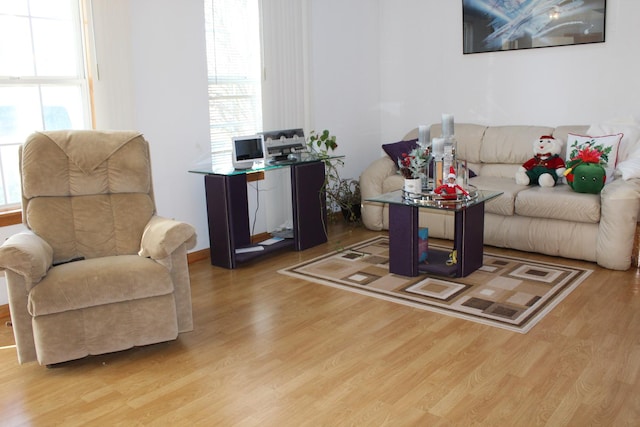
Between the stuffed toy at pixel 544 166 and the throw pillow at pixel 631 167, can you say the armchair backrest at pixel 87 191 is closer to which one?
the stuffed toy at pixel 544 166

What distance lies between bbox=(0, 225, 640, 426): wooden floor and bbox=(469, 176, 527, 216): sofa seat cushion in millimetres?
1003

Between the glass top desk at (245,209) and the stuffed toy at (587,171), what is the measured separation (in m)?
1.90

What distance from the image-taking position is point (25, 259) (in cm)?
270

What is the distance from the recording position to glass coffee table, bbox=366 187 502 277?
3.88 meters

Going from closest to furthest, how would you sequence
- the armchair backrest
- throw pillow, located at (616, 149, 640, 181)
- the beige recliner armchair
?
the beige recliner armchair < the armchair backrest < throw pillow, located at (616, 149, 640, 181)

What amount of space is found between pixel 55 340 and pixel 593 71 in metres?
4.50

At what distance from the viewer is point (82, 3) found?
3.81 metres

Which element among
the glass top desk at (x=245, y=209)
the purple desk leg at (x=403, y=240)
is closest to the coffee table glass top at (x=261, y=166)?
the glass top desk at (x=245, y=209)

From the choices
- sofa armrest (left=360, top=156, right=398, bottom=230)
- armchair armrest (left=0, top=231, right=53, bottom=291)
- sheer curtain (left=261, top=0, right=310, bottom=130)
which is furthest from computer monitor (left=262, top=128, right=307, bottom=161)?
armchair armrest (left=0, top=231, right=53, bottom=291)

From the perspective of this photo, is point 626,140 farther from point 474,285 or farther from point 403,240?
point 403,240

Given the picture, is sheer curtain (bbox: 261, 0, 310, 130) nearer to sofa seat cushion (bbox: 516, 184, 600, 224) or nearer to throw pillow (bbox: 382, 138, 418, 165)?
throw pillow (bbox: 382, 138, 418, 165)

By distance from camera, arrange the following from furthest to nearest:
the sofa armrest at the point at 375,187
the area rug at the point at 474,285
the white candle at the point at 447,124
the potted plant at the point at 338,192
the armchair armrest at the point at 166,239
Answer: the potted plant at the point at 338,192
the sofa armrest at the point at 375,187
the white candle at the point at 447,124
the area rug at the point at 474,285
the armchair armrest at the point at 166,239

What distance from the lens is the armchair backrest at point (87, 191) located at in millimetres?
3180

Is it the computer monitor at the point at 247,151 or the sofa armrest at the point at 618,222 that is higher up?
the computer monitor at the point at 247,151
